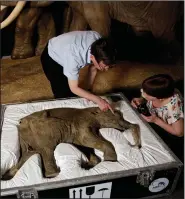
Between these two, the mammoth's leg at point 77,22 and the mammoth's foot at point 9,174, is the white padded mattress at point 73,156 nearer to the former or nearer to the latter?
the mammoth's foot at point 9,174

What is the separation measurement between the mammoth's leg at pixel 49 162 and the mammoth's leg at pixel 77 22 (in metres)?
0.88

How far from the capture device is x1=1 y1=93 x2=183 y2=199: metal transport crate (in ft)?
3.59

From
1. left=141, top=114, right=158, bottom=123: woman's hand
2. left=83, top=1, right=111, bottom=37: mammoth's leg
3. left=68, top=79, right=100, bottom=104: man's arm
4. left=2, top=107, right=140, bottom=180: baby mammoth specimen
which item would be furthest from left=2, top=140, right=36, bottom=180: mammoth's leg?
left=83, top=1, right=111, bottom=37: mammoth's leg

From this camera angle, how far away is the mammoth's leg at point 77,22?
1704 millimetres

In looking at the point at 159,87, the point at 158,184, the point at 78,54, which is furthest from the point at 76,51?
the point at 158,184

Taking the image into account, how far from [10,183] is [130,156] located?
59cm

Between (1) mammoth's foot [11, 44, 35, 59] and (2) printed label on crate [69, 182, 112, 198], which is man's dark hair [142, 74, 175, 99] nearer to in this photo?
(2) printed label on crate [69, 182, 112, 198]

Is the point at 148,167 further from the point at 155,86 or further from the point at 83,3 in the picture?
the point at 83,3

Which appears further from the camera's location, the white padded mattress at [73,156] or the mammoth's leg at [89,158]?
the mammoth's leg at [89,158]

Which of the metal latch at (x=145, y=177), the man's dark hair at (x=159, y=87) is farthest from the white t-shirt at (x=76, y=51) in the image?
the metal latch at (x=145, y=177)

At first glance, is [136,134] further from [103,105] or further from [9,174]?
[9,174]

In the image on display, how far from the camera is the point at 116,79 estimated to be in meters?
2.03

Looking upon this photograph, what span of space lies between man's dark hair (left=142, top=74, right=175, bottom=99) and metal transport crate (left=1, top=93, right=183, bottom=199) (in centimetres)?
29

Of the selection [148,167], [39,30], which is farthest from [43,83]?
[148,167]
